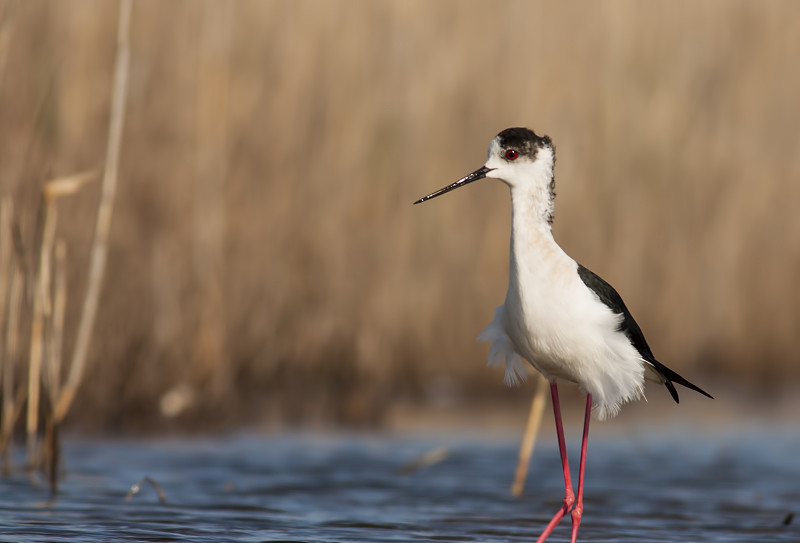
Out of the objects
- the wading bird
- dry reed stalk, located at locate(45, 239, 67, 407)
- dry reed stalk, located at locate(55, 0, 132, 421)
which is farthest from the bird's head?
dry reed stalk, located at locate(45, 239, 67, 407)

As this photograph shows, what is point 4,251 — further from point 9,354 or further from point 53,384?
point 53,384

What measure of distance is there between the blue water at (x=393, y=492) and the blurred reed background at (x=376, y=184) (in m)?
0.68

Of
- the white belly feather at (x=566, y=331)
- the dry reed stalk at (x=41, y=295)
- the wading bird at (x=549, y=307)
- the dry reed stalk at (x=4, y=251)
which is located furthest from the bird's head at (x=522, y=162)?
the dry reed stalk at (x=4, y=251)

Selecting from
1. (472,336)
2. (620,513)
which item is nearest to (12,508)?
(620,513)

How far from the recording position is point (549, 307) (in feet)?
16.1

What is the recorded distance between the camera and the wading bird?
492cm

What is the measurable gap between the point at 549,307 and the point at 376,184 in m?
4.19

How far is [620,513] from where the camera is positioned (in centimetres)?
664

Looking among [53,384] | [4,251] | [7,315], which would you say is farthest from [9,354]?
[4,251]

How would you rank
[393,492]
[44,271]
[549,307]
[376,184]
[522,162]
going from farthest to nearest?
1. [376,184]
2. [393,492]
3. [44,271]
4. [522,162]
5. [549,307]

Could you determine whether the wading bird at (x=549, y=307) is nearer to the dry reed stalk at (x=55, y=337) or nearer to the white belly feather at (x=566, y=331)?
the white belly feather at (x=566, y=331)

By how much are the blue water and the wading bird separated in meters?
1.07

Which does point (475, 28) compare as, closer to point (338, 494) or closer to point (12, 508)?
point (338, 494)

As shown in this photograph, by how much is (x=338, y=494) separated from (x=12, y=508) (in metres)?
1.81
